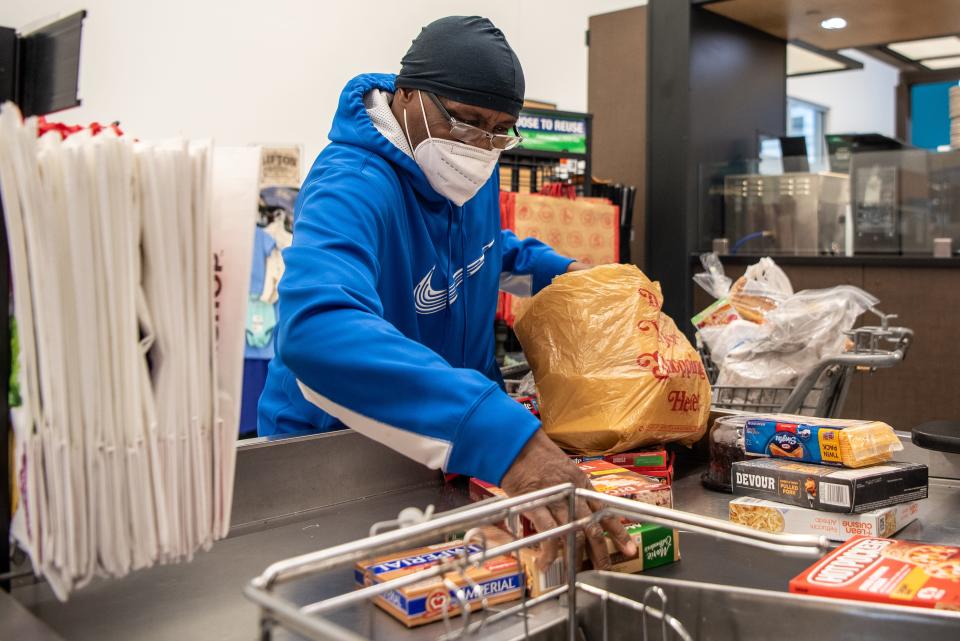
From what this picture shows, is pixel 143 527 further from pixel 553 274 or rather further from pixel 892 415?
pixel 892 415

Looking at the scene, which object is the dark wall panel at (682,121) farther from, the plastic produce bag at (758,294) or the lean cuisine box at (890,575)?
the lean cuisine box at (890,575)

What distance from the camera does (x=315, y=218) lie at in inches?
55.2

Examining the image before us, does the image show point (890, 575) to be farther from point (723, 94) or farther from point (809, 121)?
point (809, 121)

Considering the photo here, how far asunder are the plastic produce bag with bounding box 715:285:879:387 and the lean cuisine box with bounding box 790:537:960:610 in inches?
58.8

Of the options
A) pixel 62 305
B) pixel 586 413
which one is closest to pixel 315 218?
pixel 586 413

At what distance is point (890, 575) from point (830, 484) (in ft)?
0.95

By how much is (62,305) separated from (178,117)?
540 cm

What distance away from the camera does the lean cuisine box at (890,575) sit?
2.88 feet

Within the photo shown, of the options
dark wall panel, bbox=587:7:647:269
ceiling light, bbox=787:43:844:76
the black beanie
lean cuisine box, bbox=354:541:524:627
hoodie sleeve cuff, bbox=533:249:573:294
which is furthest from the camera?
ceiling light, bbox=787:43:844:76

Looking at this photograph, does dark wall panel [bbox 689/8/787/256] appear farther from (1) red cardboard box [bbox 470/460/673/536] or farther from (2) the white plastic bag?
(1) red cardboard box [bbox 470/460/673/536]

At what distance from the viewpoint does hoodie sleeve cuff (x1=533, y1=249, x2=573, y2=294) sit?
216 cm

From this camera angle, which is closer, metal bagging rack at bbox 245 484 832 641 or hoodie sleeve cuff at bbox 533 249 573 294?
metal bagging rack at bbox 245 484 832 641

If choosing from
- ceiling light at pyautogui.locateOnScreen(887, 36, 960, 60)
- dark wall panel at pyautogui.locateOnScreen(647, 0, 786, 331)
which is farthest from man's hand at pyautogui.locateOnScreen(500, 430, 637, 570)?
ceiling light at pyautogui.locateOnScreen(887, 36, 960, 60)

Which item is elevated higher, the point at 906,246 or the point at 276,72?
the point at 276,72
